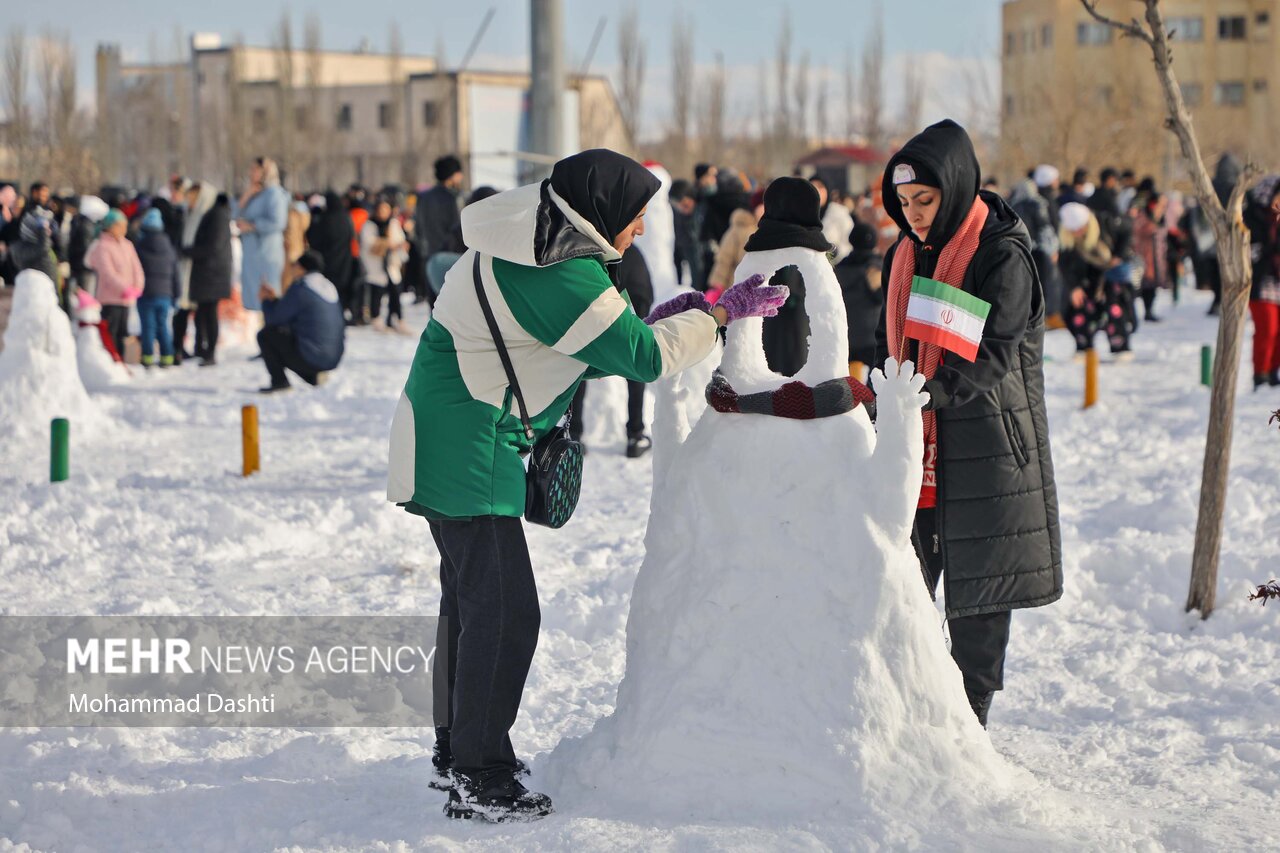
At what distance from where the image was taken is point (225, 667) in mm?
5629

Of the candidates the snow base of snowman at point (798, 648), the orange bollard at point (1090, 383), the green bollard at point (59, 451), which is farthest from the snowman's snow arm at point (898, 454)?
the orange bollard at point (1090, 383)

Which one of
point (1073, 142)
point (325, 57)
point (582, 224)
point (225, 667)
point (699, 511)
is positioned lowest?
point (225, 667)

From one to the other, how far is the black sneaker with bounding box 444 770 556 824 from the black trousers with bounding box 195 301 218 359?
11.4 m

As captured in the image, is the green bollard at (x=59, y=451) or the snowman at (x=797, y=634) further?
the green bollard at (x=59, y=451)

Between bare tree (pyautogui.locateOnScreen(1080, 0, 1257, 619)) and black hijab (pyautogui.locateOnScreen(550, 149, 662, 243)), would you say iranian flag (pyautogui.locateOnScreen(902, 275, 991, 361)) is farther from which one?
bare tree (pyautogui.locateOnScreen(1080, 0, 1257, 619))

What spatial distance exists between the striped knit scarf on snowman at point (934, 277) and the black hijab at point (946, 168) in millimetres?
40

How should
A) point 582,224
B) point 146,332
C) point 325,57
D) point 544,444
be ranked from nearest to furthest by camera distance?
point 582,224, point 544,444, point 146,332, point 325,57

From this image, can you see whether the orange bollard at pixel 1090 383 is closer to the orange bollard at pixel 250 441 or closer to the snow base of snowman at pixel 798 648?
the orange bollard at pixel 250 441

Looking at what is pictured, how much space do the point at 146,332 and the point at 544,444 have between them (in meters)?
11.6

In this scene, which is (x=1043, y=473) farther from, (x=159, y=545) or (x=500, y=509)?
(x=159, y=545)

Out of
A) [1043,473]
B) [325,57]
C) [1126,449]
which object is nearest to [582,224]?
[1043,473]

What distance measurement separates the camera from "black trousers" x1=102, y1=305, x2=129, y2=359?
1412 centimetres

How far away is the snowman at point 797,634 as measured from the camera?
3797 mm

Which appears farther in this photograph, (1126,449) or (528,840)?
(1126,449)
